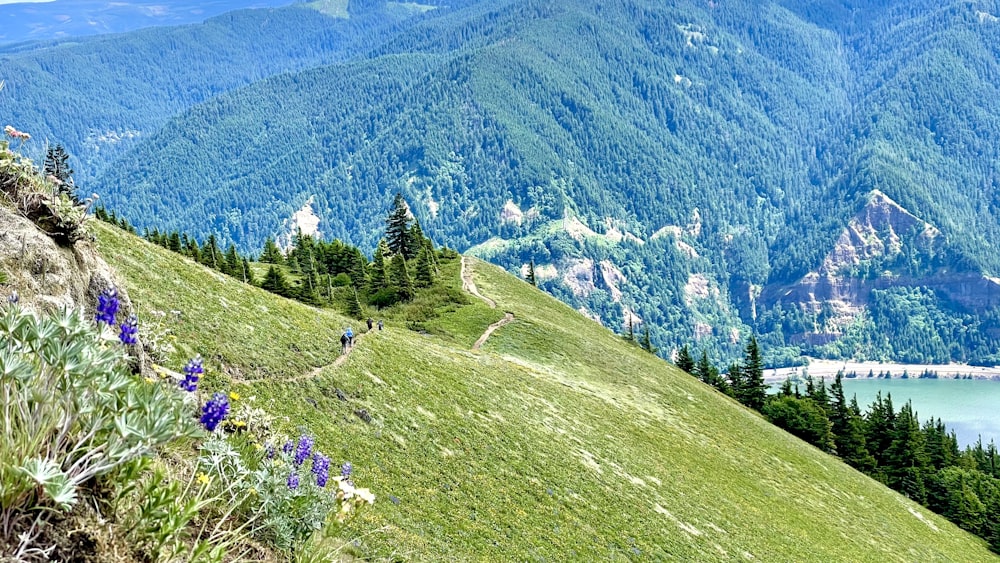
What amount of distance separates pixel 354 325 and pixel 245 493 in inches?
1237

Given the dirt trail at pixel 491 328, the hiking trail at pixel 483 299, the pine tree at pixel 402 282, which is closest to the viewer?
the dirt trail at pixel 491 328

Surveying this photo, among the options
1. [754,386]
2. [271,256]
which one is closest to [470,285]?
[271,256]

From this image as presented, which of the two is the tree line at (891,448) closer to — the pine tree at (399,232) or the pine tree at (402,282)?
the pine tree at (402,282)

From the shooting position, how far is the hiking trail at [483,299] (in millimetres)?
64350

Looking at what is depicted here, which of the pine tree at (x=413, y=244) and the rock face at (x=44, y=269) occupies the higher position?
the rock face at (x=44, y=269)

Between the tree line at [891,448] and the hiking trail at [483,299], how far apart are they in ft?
151

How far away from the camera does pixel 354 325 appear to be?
1570 inches

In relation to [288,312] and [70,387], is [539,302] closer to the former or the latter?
[288,312]

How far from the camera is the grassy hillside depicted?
21719mm

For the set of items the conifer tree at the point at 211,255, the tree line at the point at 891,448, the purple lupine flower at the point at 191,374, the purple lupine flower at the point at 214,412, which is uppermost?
the purple lupine flower at the point at 191,374

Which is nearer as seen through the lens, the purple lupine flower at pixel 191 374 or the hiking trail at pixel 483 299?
the purple lupine flower at pixel 191 374

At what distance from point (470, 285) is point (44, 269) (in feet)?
265

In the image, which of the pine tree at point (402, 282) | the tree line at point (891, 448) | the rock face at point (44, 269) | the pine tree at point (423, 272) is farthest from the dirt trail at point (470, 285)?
the rock face at point (44, 269)

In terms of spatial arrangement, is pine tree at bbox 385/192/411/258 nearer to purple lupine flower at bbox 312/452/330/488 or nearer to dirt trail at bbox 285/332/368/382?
dirt trail at bbox 285/332/368/382
